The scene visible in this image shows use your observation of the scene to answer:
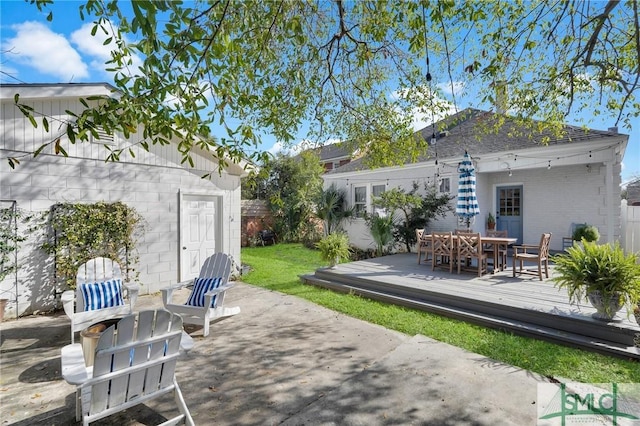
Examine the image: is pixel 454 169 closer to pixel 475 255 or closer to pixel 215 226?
pixel 475 255

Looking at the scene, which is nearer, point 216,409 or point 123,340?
point 123,340

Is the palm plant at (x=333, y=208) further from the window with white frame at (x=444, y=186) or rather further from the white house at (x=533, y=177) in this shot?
the window with white frame at (x=444, y=186)

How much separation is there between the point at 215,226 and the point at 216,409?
599 cm

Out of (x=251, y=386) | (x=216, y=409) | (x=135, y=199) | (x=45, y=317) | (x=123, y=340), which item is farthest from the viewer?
(x=135, y=199)

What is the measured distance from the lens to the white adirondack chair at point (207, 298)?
495 cm

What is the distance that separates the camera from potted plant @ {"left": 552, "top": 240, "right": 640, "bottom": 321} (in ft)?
13.2

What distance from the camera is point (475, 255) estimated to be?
23.7 feet

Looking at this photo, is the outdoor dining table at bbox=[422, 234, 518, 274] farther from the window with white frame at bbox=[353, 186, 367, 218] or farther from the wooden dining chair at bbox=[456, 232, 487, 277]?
the window with white frame at bbox=[353, 186, 367, 218]

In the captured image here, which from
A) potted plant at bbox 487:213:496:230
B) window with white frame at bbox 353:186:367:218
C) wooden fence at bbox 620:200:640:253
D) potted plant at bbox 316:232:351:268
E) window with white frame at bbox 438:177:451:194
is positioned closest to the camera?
potted plant at bbox 316:232:351:268

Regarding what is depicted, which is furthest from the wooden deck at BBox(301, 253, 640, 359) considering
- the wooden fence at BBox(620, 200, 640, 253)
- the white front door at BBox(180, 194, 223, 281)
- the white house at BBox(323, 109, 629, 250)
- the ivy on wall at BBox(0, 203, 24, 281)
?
the ivy on wall at BBox(0, 203, 24, 281)

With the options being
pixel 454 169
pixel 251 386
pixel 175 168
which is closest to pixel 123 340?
pixel 251 386

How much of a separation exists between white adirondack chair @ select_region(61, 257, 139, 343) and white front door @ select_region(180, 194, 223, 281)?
2333mm

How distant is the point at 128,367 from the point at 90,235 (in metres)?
4.81

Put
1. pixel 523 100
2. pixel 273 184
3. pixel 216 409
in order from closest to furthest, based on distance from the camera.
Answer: pixel 216 409 → pixel 523 100 → pixel 273 184
